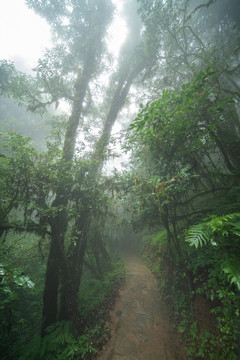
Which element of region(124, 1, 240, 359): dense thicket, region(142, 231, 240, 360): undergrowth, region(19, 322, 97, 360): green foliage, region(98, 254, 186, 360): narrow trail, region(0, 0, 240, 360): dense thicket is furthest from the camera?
region(98, 254, 186, 360): narrow trail

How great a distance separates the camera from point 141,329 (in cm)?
395

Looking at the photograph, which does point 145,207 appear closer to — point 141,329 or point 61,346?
point 141,329

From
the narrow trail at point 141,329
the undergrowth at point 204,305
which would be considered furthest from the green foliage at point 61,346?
the undergrowth at point 204,305

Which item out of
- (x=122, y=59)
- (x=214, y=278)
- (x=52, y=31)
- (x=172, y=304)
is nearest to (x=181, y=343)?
(x=172, y=304)

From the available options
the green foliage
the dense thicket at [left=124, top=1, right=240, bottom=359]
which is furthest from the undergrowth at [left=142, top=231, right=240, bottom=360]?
the green foliage

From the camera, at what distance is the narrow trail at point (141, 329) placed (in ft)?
10.9

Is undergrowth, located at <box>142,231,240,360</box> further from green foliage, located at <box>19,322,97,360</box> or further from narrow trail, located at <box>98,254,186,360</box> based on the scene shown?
green foliage, located at <box>19,322,97,360</box>

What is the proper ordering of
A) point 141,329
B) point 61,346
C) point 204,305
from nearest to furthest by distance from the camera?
point 204,305 < point 61,346 < point 141,329

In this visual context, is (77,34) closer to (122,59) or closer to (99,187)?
(122,59)

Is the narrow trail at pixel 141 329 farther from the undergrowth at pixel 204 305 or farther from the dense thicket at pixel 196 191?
the dense thicket at pixel 196 191

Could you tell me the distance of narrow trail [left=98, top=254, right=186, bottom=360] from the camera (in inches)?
131

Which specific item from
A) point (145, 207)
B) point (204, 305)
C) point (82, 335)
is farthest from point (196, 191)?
point (82, 335)

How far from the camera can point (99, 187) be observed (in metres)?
5.25

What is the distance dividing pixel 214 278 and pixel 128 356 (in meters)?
2.70
